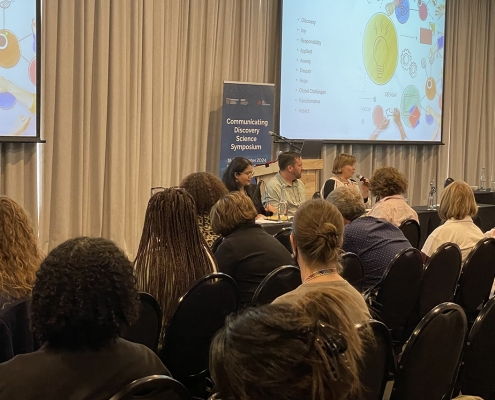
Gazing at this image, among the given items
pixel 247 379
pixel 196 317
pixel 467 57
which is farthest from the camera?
pixel 467 57

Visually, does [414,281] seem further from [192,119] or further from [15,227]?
[192,119]

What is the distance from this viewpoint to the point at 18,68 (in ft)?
16.8

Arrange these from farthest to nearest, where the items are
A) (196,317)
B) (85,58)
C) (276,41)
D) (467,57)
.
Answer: (467,57) → (276,41) → (85,58) → (196,317)

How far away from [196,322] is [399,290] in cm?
131

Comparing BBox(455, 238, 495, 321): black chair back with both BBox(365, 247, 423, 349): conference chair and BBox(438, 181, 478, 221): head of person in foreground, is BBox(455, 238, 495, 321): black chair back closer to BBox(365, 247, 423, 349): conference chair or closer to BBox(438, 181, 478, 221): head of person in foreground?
BBox(365, 247, 423, 349): conference chair

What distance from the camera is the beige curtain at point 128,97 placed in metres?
5.60

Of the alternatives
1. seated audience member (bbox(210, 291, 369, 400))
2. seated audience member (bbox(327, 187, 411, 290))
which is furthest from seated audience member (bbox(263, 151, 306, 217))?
seated audience member (bbox(210, 291, 369, 400))

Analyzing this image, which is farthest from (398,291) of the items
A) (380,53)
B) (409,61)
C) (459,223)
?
(409,61)

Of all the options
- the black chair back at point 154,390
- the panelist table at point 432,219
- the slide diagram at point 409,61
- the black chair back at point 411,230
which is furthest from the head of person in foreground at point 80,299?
the slide diagram at point 409,61

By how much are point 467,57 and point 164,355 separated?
29.2 ft

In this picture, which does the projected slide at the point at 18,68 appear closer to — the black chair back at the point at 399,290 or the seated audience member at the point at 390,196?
the seated audience member at the point at 390,196

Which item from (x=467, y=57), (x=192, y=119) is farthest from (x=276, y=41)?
(x=467, y=57)

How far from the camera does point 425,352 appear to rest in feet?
6.18

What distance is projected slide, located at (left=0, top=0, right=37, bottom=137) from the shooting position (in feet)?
16.5
